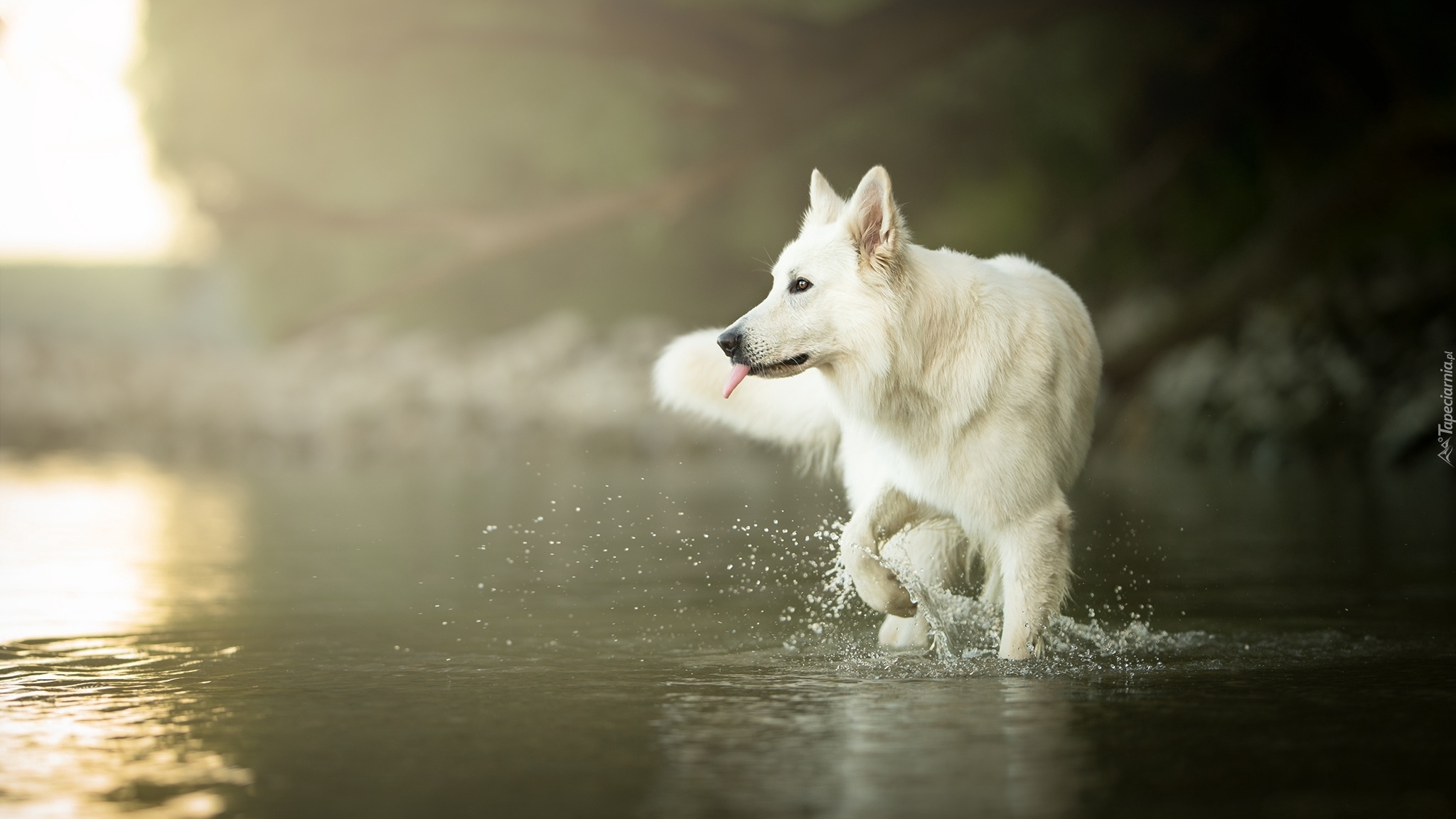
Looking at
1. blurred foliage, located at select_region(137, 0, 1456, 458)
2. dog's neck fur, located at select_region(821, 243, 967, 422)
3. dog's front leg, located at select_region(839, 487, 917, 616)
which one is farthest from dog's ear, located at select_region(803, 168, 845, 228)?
blurred foliage, located at select_region(137, 0, 1456, 458)

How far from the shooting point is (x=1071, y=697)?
469 centimetres

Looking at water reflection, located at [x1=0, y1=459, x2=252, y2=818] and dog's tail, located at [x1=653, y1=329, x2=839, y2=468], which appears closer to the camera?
water reflection, located at [x1=0, y1=459, x2=252, y2=818]

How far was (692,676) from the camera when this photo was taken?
5.25 meters

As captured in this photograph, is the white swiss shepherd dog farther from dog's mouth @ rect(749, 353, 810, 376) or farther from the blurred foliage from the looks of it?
the blurred foliage

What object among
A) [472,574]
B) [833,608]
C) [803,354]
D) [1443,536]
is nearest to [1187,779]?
[803,354]

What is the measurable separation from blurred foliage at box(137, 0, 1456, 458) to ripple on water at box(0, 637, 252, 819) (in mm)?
13052

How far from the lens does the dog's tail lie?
6.30 m

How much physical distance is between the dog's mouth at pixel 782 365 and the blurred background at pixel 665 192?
11.9 metres

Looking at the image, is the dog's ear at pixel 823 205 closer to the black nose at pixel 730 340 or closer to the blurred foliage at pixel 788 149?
the black nose at pixel 730 340

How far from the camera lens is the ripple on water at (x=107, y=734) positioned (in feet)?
11.8

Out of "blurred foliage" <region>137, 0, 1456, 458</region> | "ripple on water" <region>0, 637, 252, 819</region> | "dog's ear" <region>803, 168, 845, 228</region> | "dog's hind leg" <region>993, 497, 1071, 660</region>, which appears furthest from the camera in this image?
"blurred foliage" <region>137, 0, 1456, 458</region>

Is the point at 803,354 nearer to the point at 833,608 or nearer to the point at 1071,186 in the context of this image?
the point at 833,608

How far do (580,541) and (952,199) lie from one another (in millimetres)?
13187
